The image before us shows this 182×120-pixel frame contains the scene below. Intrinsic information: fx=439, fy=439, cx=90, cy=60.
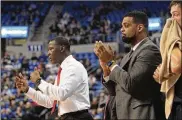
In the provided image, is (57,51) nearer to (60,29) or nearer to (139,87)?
(139,87)

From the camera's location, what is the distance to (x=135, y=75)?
10.7 feet

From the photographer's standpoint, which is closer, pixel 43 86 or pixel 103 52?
pixel 103 52

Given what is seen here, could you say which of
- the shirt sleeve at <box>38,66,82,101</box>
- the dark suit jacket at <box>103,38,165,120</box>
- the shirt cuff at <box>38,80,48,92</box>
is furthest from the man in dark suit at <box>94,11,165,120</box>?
the shirt cuff at <box>38,80,48,92</box>

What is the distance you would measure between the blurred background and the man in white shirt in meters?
12.0

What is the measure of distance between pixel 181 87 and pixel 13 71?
636 inches

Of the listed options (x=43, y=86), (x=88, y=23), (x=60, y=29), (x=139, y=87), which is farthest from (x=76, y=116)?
(x=88, y=23)

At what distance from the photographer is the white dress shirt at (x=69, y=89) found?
4.22m

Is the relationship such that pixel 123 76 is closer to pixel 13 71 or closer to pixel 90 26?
pixel 13 71

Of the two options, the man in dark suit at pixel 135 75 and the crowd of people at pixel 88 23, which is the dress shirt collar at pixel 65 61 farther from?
the crowd of people at pixel 88 23

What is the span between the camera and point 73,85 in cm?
433

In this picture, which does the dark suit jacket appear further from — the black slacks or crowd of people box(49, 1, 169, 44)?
crowd of people box(49, 1, 169, 44)

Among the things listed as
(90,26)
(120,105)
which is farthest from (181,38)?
(90,26)

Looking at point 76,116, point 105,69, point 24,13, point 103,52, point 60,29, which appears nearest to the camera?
point 103,52

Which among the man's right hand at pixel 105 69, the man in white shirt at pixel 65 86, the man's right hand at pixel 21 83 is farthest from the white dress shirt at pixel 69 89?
the man's right hand at pixel 105 69
